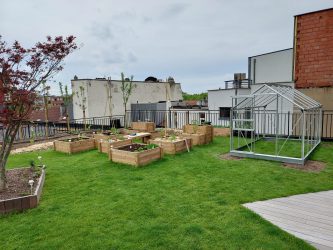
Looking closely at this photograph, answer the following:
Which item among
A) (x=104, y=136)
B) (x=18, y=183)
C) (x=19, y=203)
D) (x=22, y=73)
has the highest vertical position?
(x=22, y=73)

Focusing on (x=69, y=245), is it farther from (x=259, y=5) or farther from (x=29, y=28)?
(x=259, y=5)

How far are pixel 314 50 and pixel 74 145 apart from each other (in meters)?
11.5

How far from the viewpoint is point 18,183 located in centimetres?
526

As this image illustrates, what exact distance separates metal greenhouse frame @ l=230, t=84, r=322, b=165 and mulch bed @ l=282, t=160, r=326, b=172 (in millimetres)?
157

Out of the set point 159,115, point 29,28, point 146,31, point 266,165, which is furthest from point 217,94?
point 29,28

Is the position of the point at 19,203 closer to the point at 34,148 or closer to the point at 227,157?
the point at 227,157

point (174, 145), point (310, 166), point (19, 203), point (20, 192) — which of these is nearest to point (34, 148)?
point (20, 192)

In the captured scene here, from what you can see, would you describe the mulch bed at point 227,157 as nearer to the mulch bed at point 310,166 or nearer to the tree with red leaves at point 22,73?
the mulch bed at point 310,166

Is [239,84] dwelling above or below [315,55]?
below

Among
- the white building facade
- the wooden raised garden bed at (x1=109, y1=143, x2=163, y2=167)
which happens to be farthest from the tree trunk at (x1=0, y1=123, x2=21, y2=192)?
the white building facade

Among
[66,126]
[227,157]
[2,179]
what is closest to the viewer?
[2,179]

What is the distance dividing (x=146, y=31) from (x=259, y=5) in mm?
6428

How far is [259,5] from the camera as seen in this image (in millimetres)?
10891

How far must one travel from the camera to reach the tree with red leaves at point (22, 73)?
4.71 m
